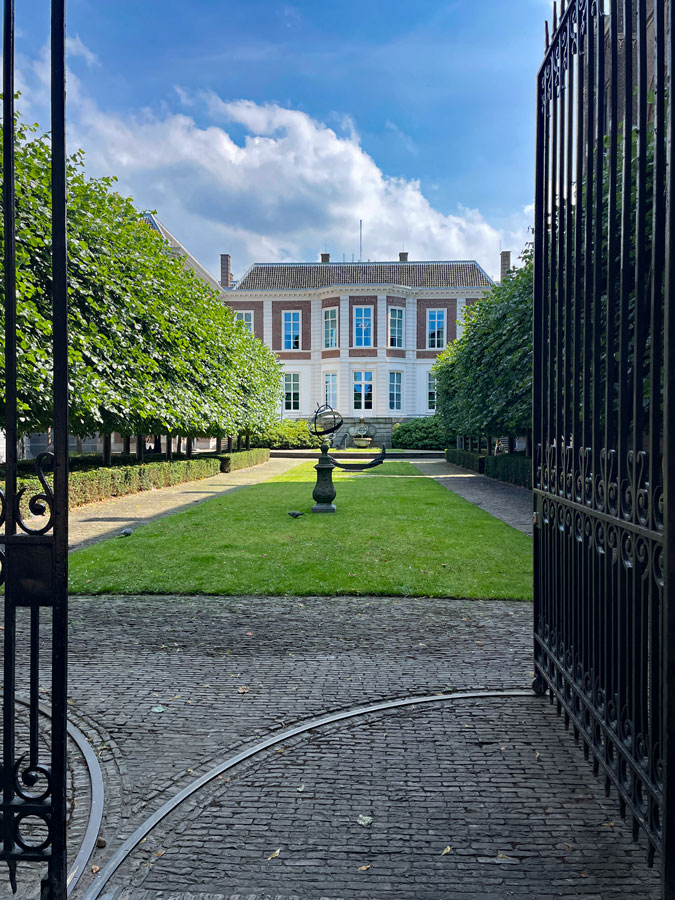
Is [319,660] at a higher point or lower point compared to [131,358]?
lower

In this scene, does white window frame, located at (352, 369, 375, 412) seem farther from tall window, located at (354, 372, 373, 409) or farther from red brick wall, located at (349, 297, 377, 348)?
red brick wall, located at (349, 297, 377, 348)

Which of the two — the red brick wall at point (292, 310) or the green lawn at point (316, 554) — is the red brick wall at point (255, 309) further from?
the green lawn at point (316, 554)

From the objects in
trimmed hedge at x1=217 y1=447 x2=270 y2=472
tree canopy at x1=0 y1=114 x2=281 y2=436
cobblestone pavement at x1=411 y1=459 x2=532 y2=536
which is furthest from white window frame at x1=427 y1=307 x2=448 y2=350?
tree canopy at x1=0 y1=114 x2=281 y2=436

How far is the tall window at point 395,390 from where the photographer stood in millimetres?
45219

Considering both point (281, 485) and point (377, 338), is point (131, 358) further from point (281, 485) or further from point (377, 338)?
point (377, 338)

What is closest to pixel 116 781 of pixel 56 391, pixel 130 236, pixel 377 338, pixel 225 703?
pixel 225 703

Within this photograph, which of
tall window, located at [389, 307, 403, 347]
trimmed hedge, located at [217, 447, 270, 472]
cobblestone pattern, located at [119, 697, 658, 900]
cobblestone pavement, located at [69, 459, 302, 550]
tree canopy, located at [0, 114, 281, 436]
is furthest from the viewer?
tall window, located at [389, 307, 403, 347]

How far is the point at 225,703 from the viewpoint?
402 cm

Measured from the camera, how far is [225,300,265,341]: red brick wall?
46594mm

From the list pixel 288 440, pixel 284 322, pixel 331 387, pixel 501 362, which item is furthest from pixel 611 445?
pixel 284 322

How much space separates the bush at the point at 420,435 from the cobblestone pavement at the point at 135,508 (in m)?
19.8

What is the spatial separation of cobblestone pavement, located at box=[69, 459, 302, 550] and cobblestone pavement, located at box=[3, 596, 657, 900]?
561 cm

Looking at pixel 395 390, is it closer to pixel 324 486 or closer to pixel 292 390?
pixel 292 390

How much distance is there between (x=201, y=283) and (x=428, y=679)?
18.9m
